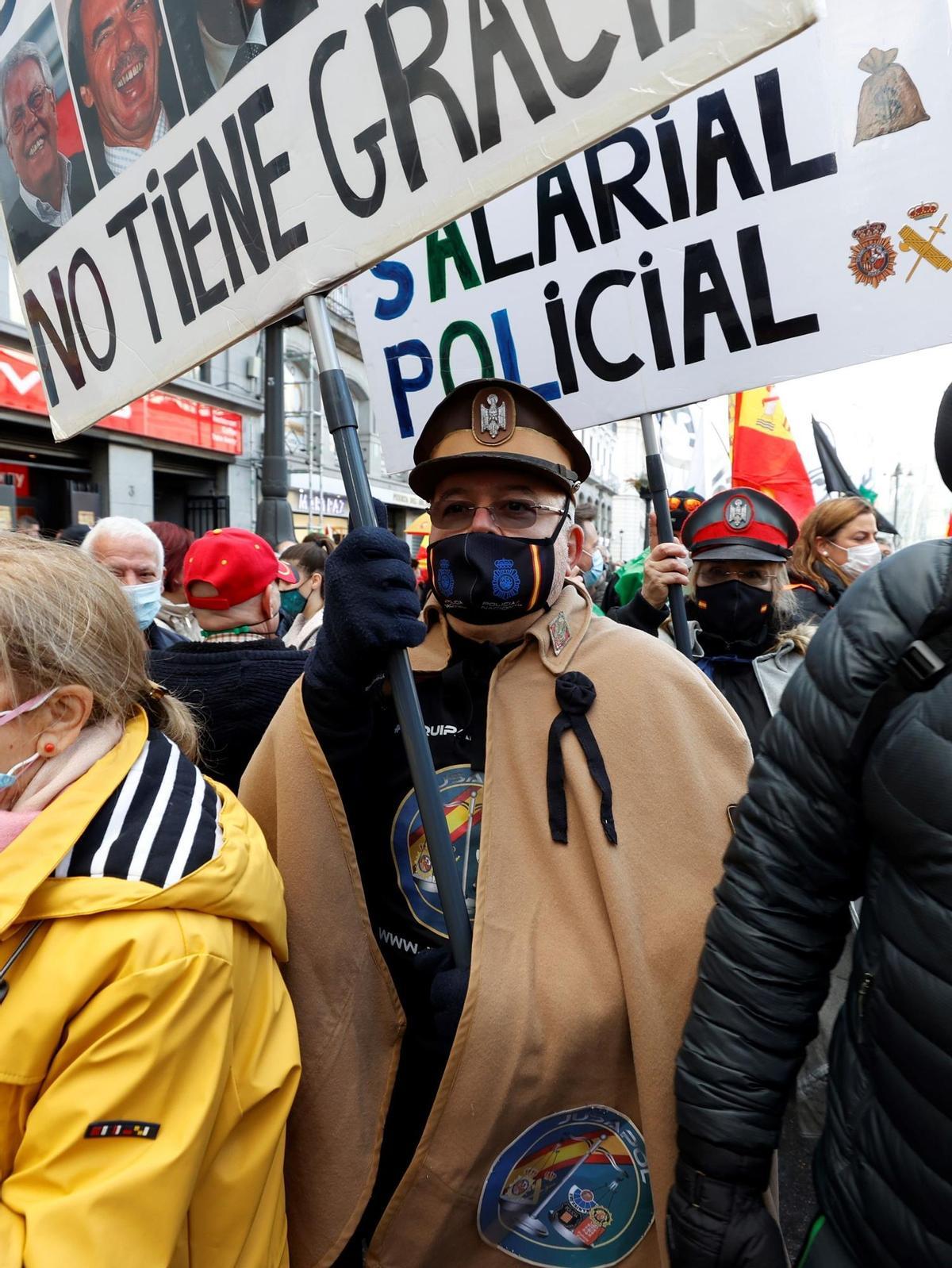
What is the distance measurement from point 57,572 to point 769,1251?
1603 mm

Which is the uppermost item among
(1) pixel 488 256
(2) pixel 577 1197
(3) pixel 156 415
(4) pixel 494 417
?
(3) pixel 156 415

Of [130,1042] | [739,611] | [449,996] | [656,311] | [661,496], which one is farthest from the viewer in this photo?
[739,611]

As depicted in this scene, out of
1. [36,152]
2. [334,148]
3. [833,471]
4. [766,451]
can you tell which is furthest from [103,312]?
[833,471]

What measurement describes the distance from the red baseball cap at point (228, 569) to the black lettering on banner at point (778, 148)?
6.14 ft

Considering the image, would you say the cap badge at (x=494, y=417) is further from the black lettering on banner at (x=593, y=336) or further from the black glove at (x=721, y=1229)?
the black glove at (x=721, y=1229)

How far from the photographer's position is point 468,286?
7.95 feet

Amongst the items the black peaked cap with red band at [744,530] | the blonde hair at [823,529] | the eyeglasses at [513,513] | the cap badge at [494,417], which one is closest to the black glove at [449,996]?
the eyeglasses at [513,513]

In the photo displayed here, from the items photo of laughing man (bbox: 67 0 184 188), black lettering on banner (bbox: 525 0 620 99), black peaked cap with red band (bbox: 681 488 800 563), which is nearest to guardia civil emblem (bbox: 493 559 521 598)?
black lettering on banner (bbox: 525 0 620 99)

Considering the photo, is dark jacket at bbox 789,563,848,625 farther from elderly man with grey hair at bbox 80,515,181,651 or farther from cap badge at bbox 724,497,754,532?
elderly man with grey hair at bbox 80,515,181,651

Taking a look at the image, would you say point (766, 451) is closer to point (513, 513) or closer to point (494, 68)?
point (513, 513)

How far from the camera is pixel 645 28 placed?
105 cm

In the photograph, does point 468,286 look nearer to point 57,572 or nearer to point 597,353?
point 597,353

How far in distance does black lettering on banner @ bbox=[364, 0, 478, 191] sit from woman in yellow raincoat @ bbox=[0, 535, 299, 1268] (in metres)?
0.87

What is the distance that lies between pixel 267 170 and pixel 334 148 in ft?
0.49
